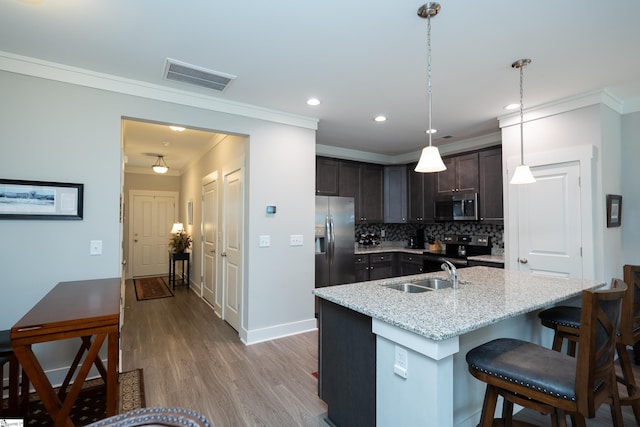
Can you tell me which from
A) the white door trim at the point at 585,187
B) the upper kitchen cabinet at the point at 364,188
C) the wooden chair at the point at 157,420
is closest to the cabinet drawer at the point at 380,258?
the upper kitchen cabinet at the point at 364,188

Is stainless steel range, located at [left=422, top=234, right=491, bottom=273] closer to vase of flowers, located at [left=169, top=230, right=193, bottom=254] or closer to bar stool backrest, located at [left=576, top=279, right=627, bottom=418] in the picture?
bar stool backrest, located at [left=576, top=279, right=627, bottom=418]

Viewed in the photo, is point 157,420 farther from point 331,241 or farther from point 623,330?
point 331,241

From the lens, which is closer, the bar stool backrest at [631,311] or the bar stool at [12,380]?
the bar stool at [12,380]

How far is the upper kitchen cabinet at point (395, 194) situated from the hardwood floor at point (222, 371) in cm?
268

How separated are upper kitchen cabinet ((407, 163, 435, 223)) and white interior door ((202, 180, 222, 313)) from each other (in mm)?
3231

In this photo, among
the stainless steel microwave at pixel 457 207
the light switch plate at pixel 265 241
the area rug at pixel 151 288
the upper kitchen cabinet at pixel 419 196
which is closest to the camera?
the light switch plate at pixel 265 241

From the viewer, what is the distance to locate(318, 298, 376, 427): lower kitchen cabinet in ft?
5.78

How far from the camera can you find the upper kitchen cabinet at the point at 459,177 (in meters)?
4.49

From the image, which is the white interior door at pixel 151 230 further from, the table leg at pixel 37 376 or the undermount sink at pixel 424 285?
the undermount sink at pixel 424 285

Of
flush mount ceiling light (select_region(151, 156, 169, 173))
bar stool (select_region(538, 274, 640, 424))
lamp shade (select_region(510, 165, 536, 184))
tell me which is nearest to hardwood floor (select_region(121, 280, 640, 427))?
bar stool (select_region(538, 274, 640, 424))

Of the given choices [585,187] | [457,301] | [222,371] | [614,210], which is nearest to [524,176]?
[585,187]

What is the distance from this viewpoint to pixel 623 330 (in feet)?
7.02

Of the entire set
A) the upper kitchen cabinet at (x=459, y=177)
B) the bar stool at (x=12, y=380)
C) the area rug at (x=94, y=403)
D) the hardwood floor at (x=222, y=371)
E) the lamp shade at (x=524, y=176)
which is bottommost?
the hardwood floor at (x=222, y=371)

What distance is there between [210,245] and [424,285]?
3.75 m
